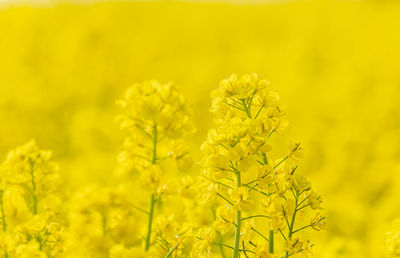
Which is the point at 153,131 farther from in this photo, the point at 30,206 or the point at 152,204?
the point at 30,206

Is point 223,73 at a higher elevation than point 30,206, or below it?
higher

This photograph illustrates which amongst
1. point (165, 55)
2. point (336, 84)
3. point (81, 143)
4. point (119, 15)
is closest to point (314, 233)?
point (81, 143)

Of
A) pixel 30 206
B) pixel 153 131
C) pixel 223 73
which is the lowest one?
pixel 30 206

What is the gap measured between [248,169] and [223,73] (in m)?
8.17

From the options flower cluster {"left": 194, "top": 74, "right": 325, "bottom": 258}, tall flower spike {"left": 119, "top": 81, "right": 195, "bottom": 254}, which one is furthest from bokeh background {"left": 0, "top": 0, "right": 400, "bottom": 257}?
flower cluster {"left": 194, "top": 74, "right": 325, "bottom": 258}

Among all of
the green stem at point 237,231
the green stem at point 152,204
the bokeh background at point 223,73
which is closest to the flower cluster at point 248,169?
the green stem at point 237,231

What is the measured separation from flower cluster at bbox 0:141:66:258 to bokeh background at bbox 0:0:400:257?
2.45 meters

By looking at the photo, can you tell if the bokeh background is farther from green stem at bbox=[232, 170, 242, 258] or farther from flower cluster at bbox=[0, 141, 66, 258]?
green stem at bbox=[232, 170, 242, 258]

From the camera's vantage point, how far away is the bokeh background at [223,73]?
6.53 meters

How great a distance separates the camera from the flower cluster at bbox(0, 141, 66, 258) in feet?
6.47

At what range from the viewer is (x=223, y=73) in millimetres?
9883

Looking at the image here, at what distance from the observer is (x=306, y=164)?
270 inches

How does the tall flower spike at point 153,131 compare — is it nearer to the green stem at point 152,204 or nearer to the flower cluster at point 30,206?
the green stem at point 152,204

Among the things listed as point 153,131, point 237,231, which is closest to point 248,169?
point 237,231
